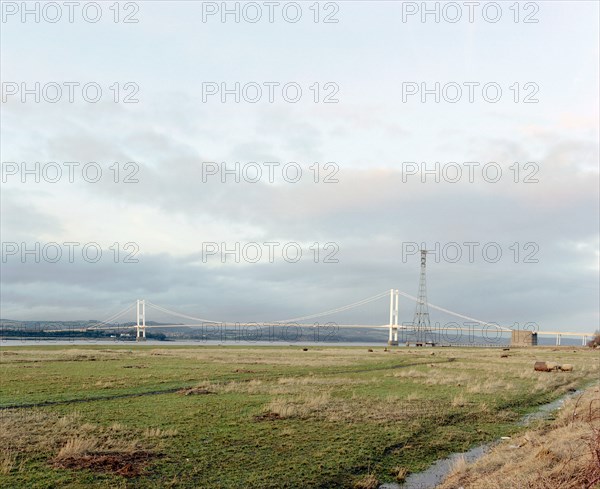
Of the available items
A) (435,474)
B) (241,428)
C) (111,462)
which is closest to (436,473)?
(435,474)

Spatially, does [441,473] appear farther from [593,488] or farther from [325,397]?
[325,397]

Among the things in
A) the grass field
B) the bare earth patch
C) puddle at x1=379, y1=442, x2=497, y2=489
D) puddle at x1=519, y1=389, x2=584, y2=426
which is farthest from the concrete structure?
the bare earth patch

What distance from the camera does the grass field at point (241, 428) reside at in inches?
492

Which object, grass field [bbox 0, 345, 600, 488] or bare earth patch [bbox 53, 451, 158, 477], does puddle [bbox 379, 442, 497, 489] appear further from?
bare earth patch [bbox 53, 451, 158, 477]

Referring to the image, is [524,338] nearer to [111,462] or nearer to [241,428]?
[241,428]

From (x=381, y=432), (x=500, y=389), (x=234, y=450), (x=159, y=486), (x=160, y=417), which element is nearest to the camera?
(x=159, y=486)

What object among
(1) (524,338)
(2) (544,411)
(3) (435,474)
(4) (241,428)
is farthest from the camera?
(1) (524,338)

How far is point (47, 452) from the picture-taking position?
1395cm

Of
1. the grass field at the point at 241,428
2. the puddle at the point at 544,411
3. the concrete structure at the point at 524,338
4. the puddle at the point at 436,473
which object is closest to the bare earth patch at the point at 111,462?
the grass field at the point at 241,428

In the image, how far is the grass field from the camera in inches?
492

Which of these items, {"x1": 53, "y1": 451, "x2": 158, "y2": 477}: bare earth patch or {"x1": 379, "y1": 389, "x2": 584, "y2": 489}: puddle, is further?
{"x1": 53, "y1": 451, "x2": 158, "y2": 477}: bare earth patch

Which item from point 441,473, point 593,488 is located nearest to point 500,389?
point 441,473

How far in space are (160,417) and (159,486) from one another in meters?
8.33

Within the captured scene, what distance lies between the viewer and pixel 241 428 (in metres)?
17.6
